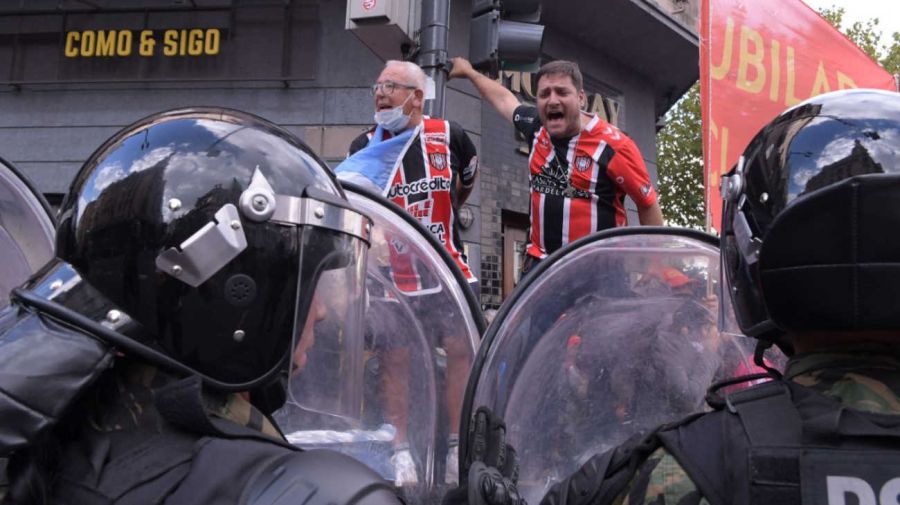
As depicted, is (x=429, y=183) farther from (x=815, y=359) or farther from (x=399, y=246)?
(x=815, y=359)

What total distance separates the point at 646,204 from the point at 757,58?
9.91 ft

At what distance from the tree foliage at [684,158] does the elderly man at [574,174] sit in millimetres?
21721

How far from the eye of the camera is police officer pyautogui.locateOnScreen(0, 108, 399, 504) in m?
1.19

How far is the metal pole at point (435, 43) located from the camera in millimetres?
5613

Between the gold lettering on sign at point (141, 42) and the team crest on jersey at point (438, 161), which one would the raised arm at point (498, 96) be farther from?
the gold lettering on sign at point (141, 42)

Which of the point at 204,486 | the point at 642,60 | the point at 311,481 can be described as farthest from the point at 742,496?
the point at 642,60

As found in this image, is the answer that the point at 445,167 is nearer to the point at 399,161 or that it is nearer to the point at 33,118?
the point at 399,161

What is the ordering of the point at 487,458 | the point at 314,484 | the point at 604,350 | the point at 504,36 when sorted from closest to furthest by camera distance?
the point at 314,484 < the point at 487,458 < the point at 604,350 < the point at 504,36

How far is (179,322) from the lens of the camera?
1454mm

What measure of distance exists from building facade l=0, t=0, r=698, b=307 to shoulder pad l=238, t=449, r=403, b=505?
9757 mm

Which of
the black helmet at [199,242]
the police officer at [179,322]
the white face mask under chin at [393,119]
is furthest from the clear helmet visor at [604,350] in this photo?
the white face mask under chin at [393,119]

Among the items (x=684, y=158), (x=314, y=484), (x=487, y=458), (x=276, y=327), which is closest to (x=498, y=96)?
(x=487, y=458)

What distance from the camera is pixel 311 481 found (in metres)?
1.13

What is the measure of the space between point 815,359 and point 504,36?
198 inches
